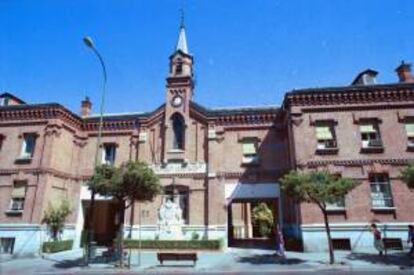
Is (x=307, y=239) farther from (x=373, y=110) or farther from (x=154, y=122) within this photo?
(x=154, y=122)

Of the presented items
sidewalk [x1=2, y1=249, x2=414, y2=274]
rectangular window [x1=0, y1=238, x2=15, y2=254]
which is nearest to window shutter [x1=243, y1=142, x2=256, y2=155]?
sidewalk [x1=2, y1=249, x2=414, y2=274]

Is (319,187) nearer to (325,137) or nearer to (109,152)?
(325,137)

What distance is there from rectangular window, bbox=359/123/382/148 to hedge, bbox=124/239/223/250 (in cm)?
1217

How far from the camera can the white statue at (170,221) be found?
Result: 75.2 feet

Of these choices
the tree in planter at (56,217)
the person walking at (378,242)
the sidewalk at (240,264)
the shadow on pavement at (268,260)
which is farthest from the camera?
the tree in planter at (56,217)

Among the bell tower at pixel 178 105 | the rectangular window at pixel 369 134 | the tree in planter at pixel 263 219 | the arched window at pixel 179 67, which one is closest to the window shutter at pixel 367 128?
the rectangular window at pixel 369 134

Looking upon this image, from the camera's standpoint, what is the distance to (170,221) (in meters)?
23.3

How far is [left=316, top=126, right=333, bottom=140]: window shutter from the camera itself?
21.4m

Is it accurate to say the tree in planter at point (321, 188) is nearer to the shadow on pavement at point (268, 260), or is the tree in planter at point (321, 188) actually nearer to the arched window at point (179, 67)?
the shadow on pavement at point (268, 260)

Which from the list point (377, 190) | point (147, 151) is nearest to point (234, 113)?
point (147, 151)

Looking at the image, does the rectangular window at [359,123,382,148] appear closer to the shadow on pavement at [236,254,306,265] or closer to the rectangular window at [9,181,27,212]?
the shadow on pavement at [236,254,306,265]

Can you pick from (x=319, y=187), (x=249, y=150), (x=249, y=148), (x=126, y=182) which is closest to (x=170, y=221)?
(x=126, y=182)

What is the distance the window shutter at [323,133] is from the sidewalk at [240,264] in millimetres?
7562

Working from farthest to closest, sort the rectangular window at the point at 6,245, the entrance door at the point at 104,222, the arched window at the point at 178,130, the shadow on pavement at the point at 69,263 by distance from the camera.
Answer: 1. the entrance door at the point at 104,222
2. the arched window at the point at 178,130
3. the rectangular window at the point at 6,245
4. the shadow on pavement at the point at 69,263
